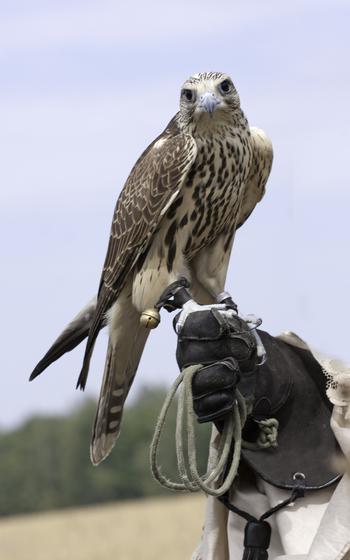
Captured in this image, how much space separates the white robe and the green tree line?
3069 cm

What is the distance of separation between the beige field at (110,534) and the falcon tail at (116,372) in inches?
505

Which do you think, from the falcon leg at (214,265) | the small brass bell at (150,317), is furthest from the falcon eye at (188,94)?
the small brass bell at (150,317)

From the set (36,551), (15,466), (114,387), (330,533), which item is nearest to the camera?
(330,533)

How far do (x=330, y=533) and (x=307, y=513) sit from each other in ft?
0.66

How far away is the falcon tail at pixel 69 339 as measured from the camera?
186 inches

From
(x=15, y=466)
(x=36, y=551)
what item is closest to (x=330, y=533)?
(x=36, y=551)

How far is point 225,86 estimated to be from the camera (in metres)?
4.55

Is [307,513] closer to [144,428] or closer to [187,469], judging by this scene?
[187,469]

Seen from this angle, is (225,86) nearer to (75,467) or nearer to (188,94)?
(188,94)

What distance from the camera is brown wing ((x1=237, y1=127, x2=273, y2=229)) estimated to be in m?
4.80

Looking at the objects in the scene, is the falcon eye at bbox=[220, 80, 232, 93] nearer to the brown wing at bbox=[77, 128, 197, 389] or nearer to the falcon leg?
the brown wing at bbox=[77, 128, 197, 389]

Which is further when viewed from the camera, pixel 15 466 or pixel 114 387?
pixel 15 466

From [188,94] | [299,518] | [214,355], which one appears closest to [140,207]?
[188,94]

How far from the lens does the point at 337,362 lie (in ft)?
10.4
